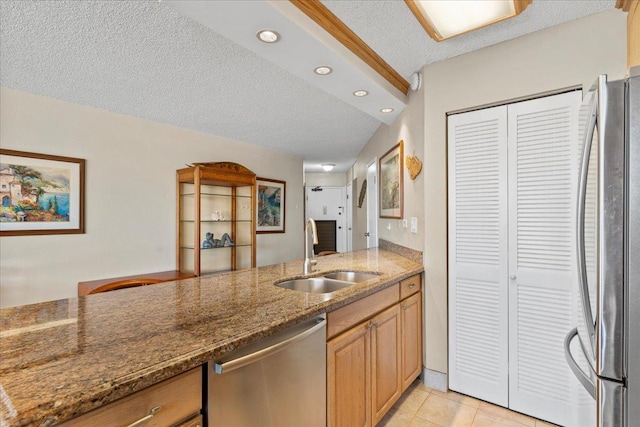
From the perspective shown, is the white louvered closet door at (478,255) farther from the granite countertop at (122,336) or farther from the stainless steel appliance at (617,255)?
the stainless steel appliance at (617,255)

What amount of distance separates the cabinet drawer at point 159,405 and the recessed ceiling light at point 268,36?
62.3 inches

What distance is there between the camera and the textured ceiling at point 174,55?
1.74m

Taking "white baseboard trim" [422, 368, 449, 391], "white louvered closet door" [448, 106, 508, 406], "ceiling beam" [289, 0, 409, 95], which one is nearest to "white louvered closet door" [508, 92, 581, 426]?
"white louvered closet door" [448, 106, 508, 406]

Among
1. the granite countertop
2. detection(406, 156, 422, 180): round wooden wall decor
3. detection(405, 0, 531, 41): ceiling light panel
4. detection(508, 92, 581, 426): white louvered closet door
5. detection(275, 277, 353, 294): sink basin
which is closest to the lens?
the granite countertop

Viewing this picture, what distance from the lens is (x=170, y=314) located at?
1213 mm

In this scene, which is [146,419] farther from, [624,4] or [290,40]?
[624,4]

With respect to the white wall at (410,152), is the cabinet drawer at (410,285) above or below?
below

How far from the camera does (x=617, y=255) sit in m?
0.96

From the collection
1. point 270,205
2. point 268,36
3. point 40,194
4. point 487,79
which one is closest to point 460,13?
point 487,79

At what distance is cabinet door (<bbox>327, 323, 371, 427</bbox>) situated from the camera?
4.75 feet

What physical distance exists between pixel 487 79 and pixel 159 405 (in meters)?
2.49

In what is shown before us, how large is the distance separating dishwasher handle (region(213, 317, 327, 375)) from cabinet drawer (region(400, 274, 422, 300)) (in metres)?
0.95

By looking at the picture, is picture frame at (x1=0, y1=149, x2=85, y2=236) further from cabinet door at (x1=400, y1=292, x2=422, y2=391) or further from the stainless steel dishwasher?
cabinet door at (x1=400, y1=292, x2=422, y2=391)

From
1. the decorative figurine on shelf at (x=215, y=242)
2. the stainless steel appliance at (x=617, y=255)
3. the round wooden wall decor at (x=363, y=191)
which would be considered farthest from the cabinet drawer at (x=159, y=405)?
the round wooden wall decor at (x=363, y=191)
